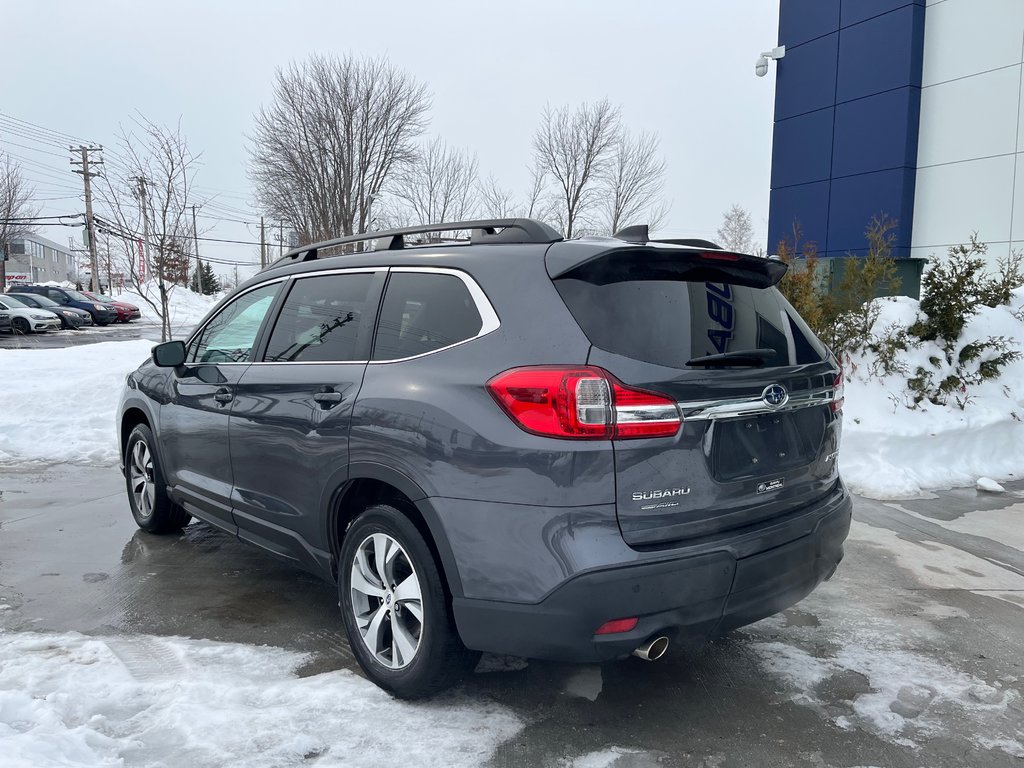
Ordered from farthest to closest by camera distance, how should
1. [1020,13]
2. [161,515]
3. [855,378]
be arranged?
[1020,13] → [855,378] → [161,515]

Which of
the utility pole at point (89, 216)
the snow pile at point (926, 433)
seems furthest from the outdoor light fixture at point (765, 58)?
the utility pole at point (89, 216)

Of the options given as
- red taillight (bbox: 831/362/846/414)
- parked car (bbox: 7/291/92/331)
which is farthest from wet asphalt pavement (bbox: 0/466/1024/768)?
parked car (bbox: 7/291/92/331)

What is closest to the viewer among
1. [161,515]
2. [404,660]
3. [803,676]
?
[404,660]

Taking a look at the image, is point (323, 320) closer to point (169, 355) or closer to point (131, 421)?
point (169, 355)

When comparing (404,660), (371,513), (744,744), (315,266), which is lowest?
(744,744)

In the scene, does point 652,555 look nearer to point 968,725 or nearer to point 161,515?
point 968,725

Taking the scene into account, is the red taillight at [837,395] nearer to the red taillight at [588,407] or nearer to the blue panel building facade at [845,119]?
the red taillight at [588,407]

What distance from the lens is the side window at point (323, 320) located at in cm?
333

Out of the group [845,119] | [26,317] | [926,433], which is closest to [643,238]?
[926,433]

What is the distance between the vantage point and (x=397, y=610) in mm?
2963

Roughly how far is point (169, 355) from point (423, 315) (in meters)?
2.20

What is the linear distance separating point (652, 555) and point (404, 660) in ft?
3.59

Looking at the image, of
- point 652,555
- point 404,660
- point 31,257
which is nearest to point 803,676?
point 652,555

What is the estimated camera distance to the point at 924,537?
17.5 ft
